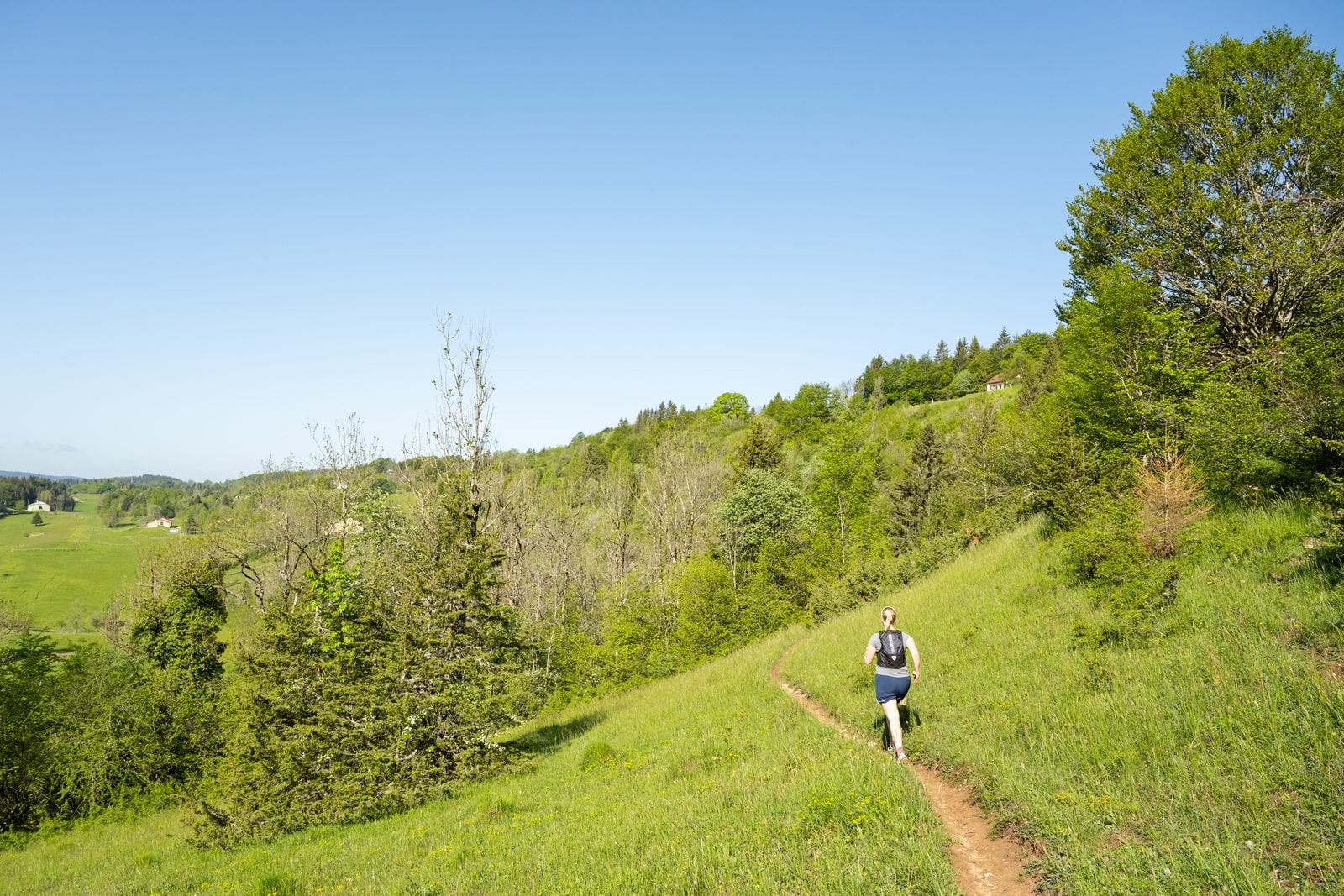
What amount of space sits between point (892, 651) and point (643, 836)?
14.6 feet

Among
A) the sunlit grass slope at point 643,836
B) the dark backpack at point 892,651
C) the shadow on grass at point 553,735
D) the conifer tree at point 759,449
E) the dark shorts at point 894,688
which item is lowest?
the shadow on grass at point 553,735

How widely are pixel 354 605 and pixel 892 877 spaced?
52.0ft

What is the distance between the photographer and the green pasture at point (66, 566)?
82.2 metres

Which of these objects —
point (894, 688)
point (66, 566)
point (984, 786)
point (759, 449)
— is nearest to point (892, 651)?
point (894, 688)

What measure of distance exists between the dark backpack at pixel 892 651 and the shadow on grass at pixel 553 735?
11.8 meters

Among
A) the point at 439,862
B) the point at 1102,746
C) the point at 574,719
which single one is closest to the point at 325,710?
the point at 439,862

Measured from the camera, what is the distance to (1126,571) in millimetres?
10477

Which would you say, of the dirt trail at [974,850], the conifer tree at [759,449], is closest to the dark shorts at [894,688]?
the dirt trail at [974,850]

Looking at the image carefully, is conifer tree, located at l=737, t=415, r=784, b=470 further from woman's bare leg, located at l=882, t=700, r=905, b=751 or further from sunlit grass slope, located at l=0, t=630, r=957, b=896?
woman's bare leg, located at l=882, t=700, r=905, b=751

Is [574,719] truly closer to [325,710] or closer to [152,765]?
[325,710]

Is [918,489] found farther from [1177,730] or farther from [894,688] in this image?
[1177,730]

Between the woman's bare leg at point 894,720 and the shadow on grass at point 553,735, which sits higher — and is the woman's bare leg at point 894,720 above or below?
above

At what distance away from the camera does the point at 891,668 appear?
30.0 ft

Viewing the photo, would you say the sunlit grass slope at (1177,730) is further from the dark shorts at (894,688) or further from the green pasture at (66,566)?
the green pasture at (66,566)
